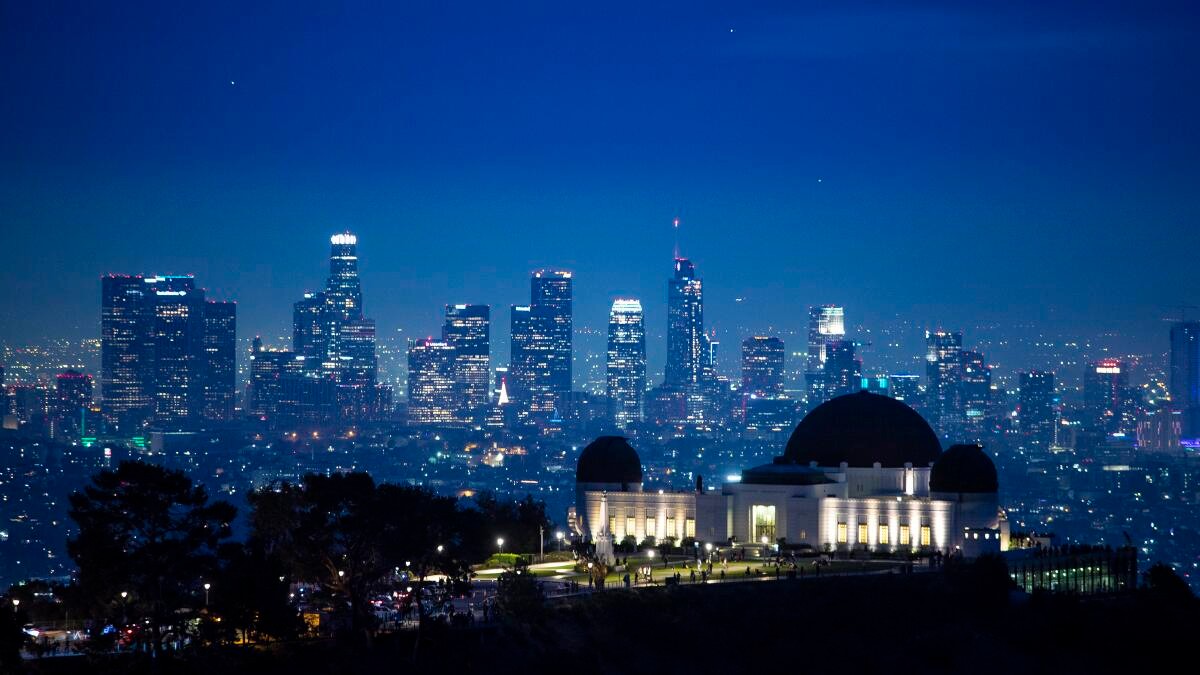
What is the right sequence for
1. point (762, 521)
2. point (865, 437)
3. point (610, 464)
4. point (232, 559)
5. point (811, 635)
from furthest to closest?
point (610, 464)
point (865, 437)
point (762, 521)
point (811, 635)
point (232, 559)

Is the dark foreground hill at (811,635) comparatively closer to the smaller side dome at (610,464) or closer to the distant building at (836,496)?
the distant building at (836,496)

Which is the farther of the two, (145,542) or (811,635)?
(811,635)

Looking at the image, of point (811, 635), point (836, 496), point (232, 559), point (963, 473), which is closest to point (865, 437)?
point (836, 496)

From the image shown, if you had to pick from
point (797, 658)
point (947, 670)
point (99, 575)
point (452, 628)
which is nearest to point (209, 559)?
point (99, 575)

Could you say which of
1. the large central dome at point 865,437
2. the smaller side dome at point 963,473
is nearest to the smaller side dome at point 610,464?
the large central dome at point 865,437

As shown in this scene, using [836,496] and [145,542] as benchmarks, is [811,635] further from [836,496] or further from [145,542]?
[145,542]

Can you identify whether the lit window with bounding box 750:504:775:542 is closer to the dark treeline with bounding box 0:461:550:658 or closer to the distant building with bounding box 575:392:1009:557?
the distant building with bounding box 575:392:1009:557

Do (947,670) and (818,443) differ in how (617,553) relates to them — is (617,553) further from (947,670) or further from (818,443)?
(947,670)
